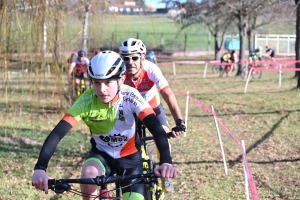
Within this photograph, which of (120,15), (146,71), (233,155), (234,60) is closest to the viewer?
(146,71)

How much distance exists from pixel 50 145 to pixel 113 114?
0.66m

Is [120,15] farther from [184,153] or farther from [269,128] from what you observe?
[269,128]

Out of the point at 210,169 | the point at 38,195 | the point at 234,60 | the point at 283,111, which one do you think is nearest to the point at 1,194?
the point at 38,195

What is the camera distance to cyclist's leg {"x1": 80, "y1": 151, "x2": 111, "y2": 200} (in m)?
4.03

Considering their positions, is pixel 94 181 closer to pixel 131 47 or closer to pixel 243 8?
pixel 131 47

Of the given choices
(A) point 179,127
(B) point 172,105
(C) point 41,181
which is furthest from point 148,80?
(C) point 41,181

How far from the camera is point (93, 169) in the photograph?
4.09 meters

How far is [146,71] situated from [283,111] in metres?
8.68

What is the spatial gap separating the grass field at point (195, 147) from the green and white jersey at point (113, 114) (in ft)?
8.87

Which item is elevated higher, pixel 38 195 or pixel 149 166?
pixel 149 166

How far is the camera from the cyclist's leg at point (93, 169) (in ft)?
13.2

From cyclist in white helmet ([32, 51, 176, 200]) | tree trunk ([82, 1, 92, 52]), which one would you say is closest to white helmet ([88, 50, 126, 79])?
cyclist in white helmet ([32, 51, 176, 200])

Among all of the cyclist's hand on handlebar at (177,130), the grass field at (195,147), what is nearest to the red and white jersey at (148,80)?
the cyclist's hand on handlebar at (177,130)

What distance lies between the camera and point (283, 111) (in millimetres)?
14016
